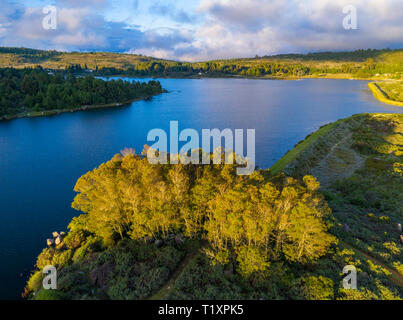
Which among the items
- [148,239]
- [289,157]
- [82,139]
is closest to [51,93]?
[82,139]

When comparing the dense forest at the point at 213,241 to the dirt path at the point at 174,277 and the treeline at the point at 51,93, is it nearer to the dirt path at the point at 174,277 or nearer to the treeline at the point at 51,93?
the dirt path at the point at 174,277

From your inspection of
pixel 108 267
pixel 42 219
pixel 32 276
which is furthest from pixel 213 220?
pixel 42 219

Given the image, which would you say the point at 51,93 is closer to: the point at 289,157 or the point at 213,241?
the point at 289,157

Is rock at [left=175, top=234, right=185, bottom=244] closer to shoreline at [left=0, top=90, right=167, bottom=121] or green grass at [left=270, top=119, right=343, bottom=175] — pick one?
green grass at [left=270, top=119, right=343, bottom=175]

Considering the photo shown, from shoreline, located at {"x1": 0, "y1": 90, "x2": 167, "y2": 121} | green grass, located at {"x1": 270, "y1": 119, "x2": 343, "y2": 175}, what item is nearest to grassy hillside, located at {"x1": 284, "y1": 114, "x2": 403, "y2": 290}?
green grass, located at {"x1": 270, "y1": 119, "x2": 343, "y2": 175}

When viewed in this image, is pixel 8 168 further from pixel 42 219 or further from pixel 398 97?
pixel 398 97

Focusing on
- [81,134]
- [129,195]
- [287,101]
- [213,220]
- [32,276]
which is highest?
Answer: [287,101]
